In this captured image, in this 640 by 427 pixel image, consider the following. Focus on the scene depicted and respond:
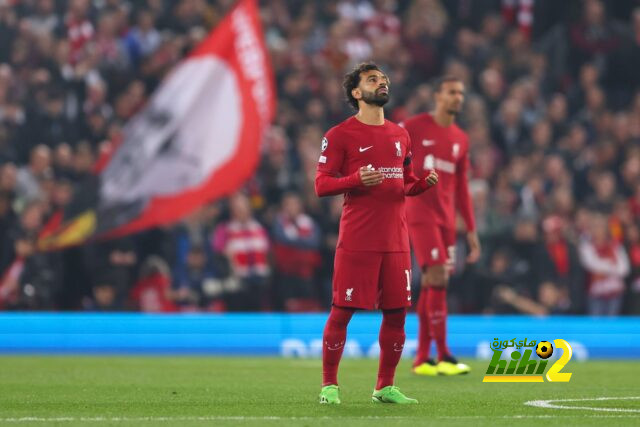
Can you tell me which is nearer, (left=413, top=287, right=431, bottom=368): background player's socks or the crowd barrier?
(left=413, top=287, right=431, bottom=368): background player's socks

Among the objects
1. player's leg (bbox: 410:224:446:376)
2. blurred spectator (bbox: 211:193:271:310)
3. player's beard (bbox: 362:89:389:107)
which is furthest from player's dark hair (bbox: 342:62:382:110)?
blurred spectator (bbox: 211:193:271:310)

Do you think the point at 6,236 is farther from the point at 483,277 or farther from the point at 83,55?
the point at 483,277

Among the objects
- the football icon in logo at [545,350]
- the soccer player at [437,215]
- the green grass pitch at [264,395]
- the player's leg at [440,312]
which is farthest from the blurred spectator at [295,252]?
the football icon in logo at [545,350]

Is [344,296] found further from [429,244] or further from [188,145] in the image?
[188,145]

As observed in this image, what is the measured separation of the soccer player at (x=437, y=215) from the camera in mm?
11961

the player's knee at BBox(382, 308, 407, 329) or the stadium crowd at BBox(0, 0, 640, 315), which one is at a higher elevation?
the stadium crowd at BBox(0, 0, 640, 315)

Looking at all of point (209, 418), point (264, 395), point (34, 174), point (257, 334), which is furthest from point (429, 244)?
point (34, 174)

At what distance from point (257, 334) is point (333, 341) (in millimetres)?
7447

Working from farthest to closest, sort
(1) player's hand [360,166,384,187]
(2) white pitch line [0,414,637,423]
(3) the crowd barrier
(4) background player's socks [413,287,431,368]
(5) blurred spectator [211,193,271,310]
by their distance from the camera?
(5) blurred spectator [211,193,271,310], (3) the crowd barrier, (4) background player's socks [413,287,431,368], (1) player's hand [360,166,384,187], (2) white pitch line [0,414,637,423]

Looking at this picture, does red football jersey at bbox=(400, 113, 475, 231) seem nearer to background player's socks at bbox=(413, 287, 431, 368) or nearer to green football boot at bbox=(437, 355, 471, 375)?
background player's socks at bbox=(413, 287, 431, 368)

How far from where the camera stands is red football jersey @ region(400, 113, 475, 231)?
39.4 ft

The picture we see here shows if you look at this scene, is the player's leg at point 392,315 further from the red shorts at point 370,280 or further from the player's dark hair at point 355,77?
the player's dark hair at point 355,77

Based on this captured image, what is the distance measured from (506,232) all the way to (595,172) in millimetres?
2848

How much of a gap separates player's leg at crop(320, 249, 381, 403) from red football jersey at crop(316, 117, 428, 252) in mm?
83
